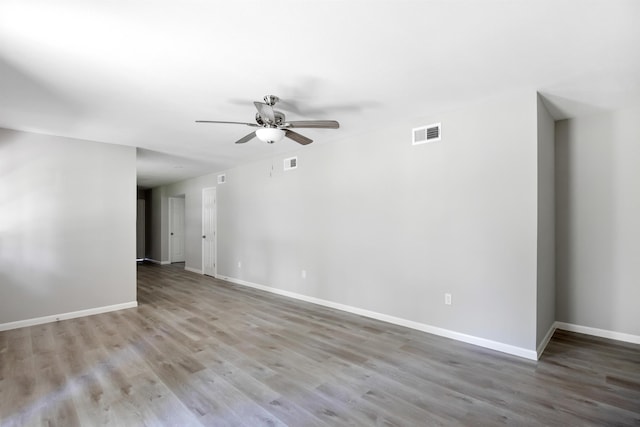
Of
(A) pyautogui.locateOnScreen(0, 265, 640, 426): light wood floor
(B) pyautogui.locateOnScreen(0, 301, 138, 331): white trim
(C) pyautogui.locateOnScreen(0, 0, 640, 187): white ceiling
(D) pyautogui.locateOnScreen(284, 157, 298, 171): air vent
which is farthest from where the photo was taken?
(D) pyautogui.locateOnScreen(284, 157, 298, 171): air vent

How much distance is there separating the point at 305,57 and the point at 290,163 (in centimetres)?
315

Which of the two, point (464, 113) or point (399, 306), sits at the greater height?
point (464, 113)

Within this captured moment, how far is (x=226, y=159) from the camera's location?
19.6 feet

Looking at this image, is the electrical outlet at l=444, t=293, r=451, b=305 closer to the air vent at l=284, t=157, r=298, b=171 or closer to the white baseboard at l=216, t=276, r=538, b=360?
the white baseboard at l=216, t=276, r=538, b=360

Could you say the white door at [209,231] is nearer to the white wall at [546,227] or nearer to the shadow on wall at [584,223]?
the white wall at [546,227]

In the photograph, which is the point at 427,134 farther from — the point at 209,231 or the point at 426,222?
the point at 209,231

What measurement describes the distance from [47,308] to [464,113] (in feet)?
19.3

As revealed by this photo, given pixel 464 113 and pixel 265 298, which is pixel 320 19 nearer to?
pixel 464 113

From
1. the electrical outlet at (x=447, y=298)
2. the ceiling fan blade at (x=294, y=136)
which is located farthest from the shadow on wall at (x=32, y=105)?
the electrical outlet at (x=447, y=298)

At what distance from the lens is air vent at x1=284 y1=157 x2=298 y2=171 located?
537 centimetres

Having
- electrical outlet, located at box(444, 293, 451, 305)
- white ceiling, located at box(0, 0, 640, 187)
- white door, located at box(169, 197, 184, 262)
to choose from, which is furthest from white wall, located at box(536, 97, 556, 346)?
white door, located at box(169, 197, 184, 262)

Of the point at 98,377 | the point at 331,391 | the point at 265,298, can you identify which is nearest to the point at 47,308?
the point at 98,377

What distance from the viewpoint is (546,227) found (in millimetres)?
3322

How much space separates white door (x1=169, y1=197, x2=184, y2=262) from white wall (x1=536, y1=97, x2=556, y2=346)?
362 inches
